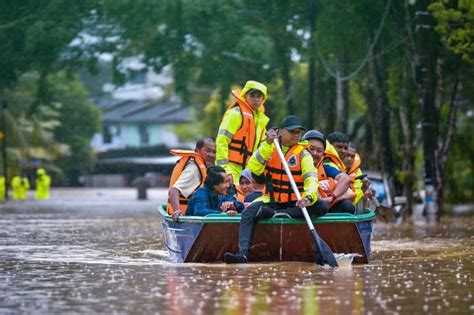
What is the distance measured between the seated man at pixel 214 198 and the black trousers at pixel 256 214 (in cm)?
47

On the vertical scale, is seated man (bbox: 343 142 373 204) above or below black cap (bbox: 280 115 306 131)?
below

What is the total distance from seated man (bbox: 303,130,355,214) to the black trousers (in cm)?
59

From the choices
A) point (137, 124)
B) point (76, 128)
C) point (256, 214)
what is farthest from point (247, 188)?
point (137, 124)

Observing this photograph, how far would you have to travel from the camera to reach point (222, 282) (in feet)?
47.8

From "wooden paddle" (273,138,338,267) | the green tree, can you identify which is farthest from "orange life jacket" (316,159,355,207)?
the green tree

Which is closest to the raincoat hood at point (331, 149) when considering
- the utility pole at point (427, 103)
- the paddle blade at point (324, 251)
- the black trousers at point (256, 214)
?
the black trousers at point (256, 214)

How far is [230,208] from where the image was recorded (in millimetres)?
17719

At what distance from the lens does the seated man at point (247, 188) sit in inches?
696

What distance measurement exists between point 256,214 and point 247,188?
1.31m

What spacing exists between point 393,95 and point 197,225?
20678 millimetres

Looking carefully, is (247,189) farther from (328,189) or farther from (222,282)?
(222,282)

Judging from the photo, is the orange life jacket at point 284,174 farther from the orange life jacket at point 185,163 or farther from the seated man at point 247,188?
the orange life jacket at point 185,163

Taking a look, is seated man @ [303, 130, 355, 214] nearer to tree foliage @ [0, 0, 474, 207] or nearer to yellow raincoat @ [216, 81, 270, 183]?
yellow raincoat @ [216, 81, 270, 183]

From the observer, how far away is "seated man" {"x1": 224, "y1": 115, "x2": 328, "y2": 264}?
16.7 meters
